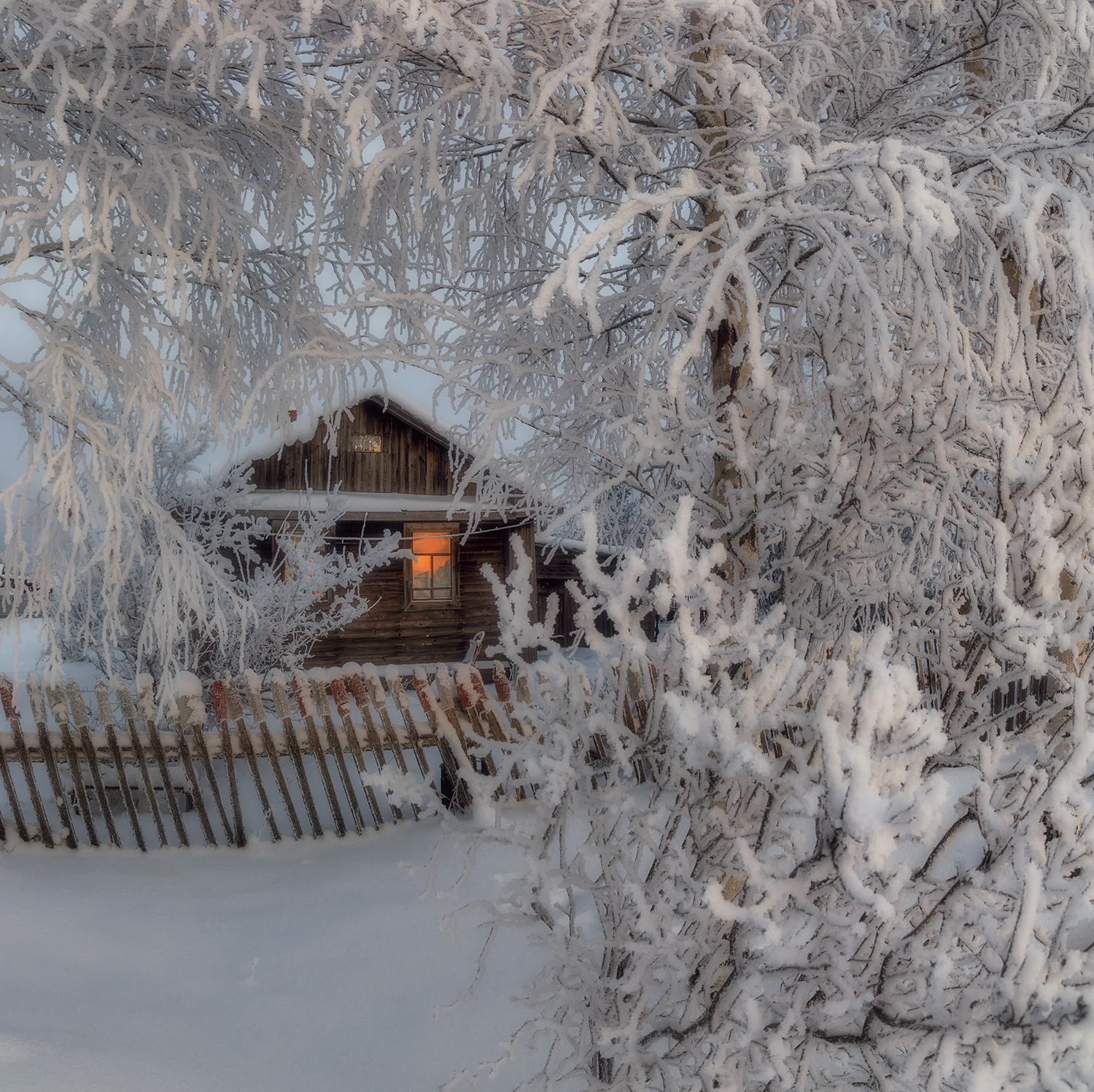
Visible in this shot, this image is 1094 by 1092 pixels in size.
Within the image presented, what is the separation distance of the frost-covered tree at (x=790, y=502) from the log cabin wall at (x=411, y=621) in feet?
39.2

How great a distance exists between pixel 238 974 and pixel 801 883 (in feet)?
11.3

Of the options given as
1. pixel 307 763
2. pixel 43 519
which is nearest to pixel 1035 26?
pixel 43 519

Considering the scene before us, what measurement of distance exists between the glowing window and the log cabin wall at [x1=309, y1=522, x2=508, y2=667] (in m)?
0.31

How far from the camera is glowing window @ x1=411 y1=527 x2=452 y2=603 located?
16891 mm

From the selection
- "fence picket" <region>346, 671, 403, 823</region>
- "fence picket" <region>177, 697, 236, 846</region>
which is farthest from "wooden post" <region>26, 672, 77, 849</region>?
"fence picket" <region>346, 671, 403, 823</region>

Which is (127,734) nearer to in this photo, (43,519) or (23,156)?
(43,519)

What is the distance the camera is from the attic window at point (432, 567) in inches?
662

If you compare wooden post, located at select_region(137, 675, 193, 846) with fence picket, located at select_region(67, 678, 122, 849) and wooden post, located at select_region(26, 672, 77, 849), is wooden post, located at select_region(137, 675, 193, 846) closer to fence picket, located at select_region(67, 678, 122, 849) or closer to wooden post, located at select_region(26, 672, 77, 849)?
fence picket, located at select_region(67, 678, 122, 849)

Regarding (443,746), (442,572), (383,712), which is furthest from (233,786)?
(442,572)

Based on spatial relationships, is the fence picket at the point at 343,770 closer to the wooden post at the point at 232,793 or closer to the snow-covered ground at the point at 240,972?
the snow-covered ground at the point at 240,972

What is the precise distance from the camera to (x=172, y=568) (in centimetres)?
464

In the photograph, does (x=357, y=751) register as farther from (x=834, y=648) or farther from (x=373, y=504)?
(x=373, y=504)

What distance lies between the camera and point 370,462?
15.9m

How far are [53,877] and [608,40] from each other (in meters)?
5.60
